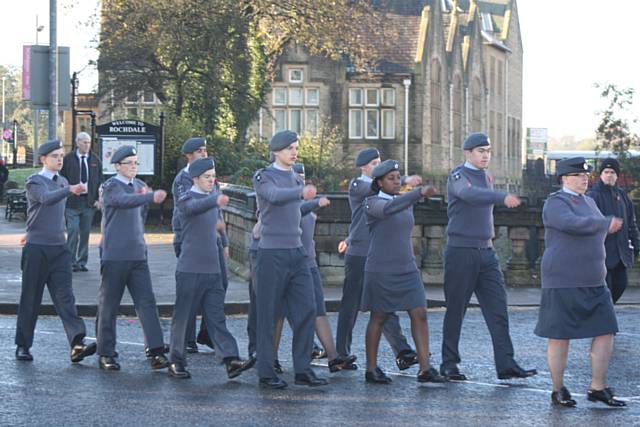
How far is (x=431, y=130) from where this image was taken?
58125mm

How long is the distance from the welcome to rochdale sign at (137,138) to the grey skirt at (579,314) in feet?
63.7

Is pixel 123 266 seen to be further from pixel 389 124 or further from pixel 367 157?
pixel 389 124

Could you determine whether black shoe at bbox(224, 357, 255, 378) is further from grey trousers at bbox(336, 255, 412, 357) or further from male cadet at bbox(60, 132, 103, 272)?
male cadet at bbox(60, 132, 103, 272)

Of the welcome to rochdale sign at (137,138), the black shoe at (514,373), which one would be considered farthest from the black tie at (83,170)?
the black shoe at (514,373)

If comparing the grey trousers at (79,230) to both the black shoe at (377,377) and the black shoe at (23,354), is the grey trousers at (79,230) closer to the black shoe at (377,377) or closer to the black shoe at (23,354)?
the black shoe at (23,354)

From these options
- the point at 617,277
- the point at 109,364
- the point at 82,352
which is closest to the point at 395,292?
the point at 109,364

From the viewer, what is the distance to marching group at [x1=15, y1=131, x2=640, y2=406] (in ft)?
31.4

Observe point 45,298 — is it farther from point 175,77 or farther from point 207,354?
point 175,77

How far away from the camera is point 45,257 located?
38.6ft

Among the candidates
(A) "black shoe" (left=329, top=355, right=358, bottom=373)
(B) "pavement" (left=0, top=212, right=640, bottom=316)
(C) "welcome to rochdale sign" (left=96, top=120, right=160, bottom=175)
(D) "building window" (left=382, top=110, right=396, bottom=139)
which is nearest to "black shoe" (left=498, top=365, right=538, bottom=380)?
(A) "black shoe" (left=329, top=355, right=358, bottom=373)

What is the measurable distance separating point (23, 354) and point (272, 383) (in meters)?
2.53

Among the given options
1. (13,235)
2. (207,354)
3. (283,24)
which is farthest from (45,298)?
(283,24)

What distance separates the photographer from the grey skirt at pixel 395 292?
10438mm

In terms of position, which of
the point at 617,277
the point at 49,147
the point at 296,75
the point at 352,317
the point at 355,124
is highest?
the point at 296,75
